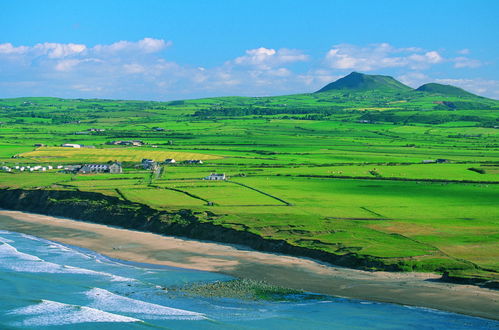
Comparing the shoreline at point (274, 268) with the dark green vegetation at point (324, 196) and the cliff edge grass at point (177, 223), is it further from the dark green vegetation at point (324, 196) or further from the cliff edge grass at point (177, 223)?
the dark green vegetation at point (324, 196)

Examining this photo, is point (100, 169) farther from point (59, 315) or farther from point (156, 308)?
point (156, 308)

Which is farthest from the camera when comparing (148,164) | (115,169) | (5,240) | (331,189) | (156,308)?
(148,164)

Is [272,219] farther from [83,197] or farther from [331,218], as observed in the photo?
[83,197]

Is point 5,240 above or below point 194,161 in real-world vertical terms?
below

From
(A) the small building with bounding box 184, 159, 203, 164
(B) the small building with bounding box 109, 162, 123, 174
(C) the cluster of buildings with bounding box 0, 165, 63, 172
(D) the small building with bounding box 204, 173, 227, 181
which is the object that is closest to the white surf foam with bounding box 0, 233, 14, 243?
(D) the small building with bounding box 204, 173, 227, 181

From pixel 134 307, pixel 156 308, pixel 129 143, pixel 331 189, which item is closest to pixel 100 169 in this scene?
pixel 331 189

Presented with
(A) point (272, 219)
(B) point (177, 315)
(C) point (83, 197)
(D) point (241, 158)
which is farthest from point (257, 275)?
(D) point (241, 158)

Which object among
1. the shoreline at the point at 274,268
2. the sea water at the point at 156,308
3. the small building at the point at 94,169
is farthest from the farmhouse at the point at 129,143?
the sea water at the point at 156,308
